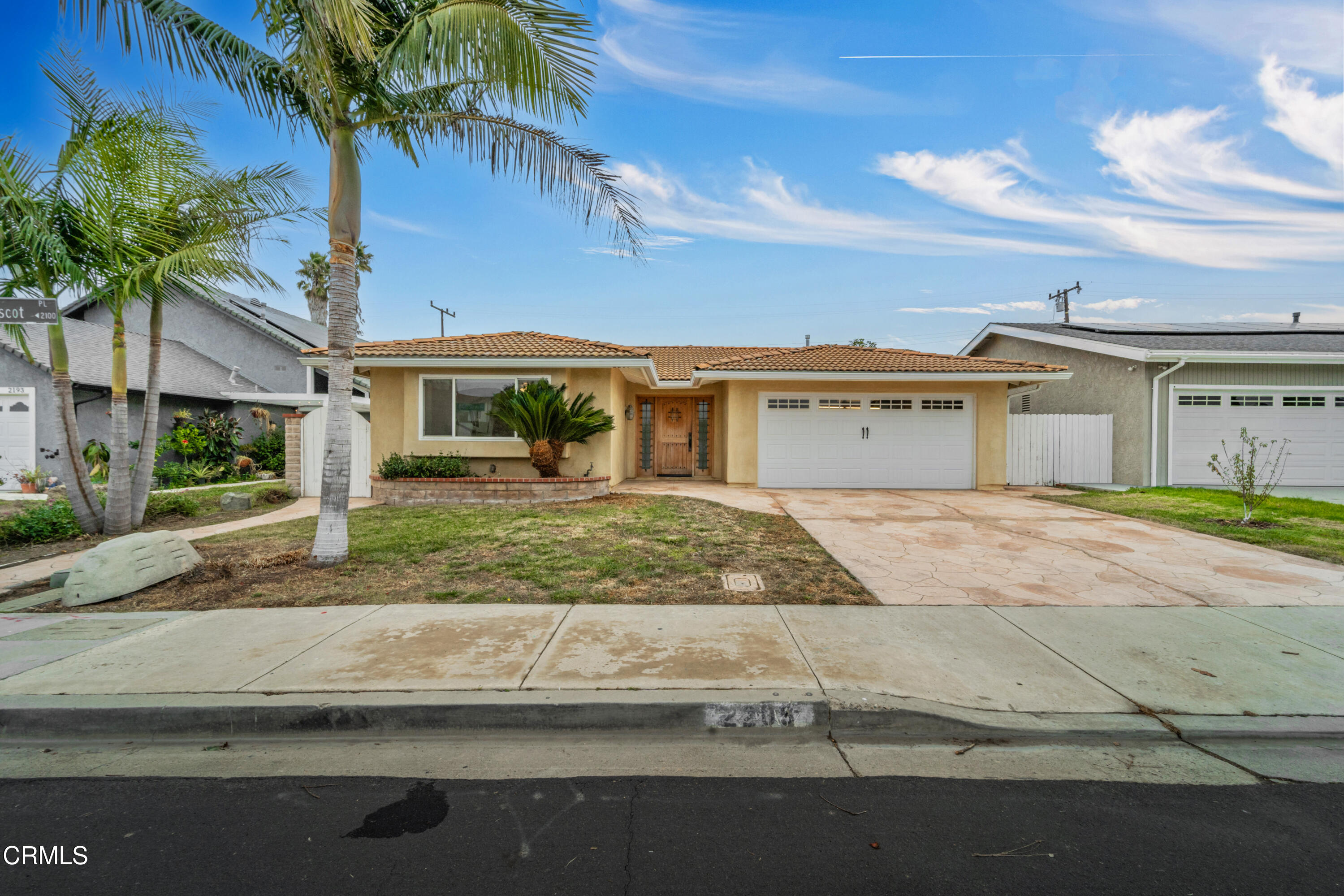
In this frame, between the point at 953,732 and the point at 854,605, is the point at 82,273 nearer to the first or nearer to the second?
the point at 854,605

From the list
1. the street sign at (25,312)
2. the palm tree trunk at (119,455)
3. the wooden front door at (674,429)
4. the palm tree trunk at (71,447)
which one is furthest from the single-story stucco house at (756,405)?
the street sign at (25,312)

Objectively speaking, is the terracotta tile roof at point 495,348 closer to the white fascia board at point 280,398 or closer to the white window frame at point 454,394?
the white window frame at point 454,394

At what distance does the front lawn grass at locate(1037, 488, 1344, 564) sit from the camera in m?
7.05

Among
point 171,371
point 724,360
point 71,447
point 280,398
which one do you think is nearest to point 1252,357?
point 724,360

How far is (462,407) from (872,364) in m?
9.19

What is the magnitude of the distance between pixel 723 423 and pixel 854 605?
390 inches

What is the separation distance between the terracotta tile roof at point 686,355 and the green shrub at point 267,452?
11.1m

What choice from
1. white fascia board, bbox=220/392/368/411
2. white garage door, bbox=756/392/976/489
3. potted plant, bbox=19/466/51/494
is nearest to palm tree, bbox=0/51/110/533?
potted plant, bbox=19/466/51/494

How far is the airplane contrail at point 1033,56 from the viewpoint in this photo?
10.6 metres

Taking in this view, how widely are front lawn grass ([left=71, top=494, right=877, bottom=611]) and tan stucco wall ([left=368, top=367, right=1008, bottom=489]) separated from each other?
300 centimetres

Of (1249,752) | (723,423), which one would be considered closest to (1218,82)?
(723,423)

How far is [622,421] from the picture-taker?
14.0 metres

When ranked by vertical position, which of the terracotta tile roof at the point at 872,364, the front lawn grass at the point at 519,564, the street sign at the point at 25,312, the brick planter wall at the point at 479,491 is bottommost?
the front lawn grass at the point at 519,564

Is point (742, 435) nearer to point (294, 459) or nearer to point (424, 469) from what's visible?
point (424, 469)
